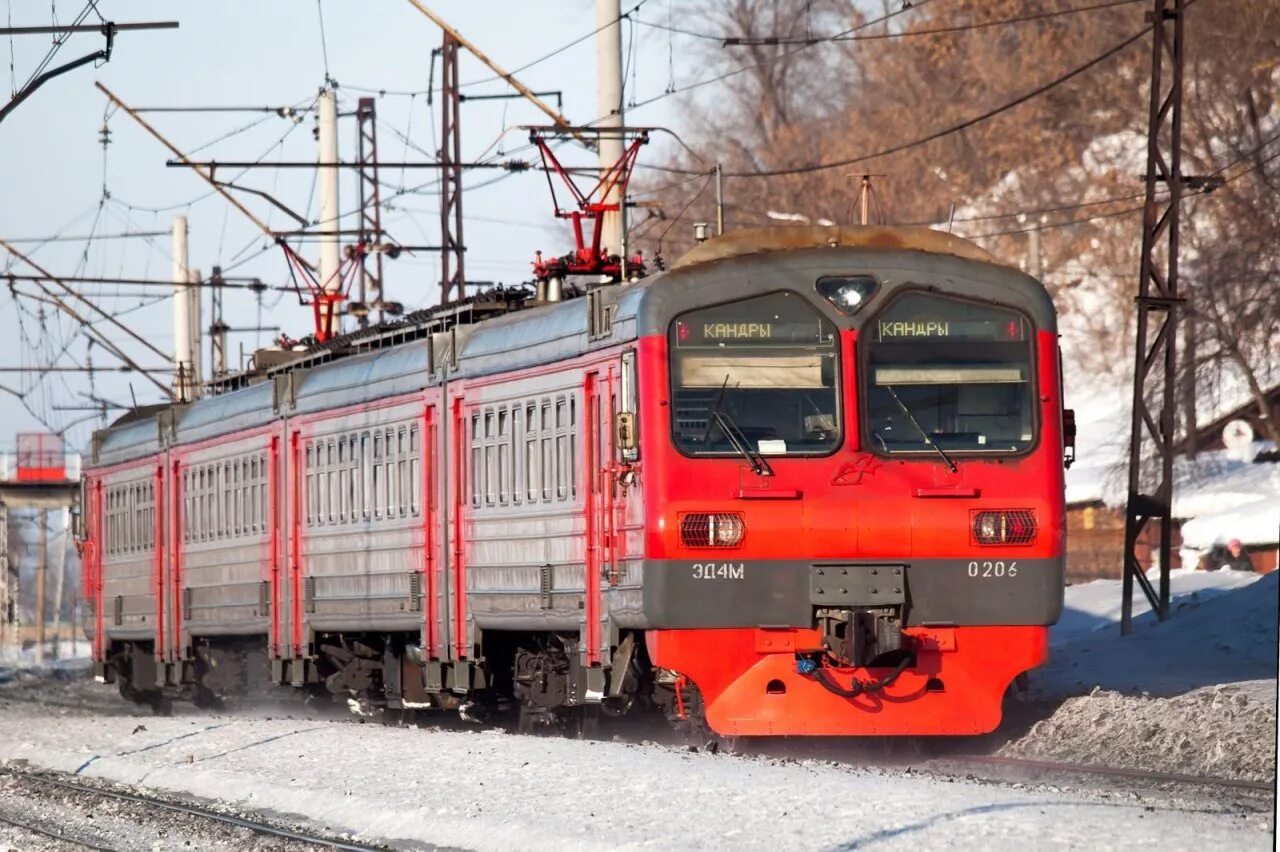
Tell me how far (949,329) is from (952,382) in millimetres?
351

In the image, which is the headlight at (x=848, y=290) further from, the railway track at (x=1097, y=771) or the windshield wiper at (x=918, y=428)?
the railway track at (x=1097, y=771)

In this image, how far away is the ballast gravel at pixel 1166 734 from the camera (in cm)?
1494

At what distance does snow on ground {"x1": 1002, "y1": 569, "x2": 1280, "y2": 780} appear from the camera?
1533 cm

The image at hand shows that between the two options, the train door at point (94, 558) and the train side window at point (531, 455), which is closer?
the train side window at point (531, 455)

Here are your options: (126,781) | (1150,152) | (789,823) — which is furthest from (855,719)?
(1150,152)

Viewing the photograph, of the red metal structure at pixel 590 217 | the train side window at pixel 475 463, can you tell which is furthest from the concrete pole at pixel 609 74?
the train side window at pixel 475 463

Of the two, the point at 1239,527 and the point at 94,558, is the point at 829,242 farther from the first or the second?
the point at 1239,527

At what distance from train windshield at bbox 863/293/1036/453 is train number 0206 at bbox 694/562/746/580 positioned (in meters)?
1.35

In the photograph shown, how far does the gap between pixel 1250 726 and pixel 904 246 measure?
3.93 meters

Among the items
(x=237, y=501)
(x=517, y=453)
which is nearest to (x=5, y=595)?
(x=237, y=501)

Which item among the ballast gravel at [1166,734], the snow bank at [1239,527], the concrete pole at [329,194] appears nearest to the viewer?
the ballast gravel at [1166,734]

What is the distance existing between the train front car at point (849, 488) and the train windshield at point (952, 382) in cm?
1

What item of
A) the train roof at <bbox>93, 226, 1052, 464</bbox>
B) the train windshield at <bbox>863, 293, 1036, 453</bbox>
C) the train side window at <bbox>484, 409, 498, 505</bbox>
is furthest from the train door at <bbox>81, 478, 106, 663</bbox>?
the train windshield at <bbox>863, 293, 1036, 453</bbox>

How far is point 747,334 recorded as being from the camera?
1555cm
